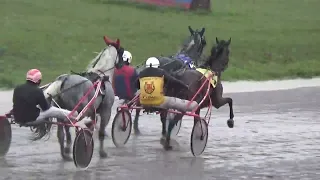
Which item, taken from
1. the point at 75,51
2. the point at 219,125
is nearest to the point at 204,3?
the point at 75,51

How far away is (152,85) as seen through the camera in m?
12.6

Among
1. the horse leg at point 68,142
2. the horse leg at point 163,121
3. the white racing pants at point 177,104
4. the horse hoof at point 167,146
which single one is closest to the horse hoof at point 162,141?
the horse leg at point 163,121

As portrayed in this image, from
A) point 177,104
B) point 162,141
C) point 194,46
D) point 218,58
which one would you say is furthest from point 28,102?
point 194,46

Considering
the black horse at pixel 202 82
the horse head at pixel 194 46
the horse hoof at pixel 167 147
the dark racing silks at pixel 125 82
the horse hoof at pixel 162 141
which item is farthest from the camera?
the horse head at pixel 194 46

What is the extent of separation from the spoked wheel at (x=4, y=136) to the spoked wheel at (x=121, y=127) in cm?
180

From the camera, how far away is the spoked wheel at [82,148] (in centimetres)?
1122

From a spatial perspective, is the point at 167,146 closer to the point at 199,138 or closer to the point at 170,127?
the point at 170,127

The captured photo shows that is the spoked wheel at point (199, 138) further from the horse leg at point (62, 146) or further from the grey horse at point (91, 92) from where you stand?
the horse leg at point (62, 146)

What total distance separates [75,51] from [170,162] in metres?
13.8

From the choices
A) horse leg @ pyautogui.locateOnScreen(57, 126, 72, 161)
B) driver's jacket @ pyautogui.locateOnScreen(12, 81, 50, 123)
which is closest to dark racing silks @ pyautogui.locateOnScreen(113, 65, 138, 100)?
horse leg @ pyautogui.locateOnScreen(57, 126, 72, 161)

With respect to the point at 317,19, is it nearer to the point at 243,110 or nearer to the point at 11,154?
the point at 243,110

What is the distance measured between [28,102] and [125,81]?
9.05 feet

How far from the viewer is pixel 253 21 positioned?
36156 millimetres

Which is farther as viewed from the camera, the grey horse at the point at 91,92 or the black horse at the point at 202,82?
the black horse at the point at 202,82
